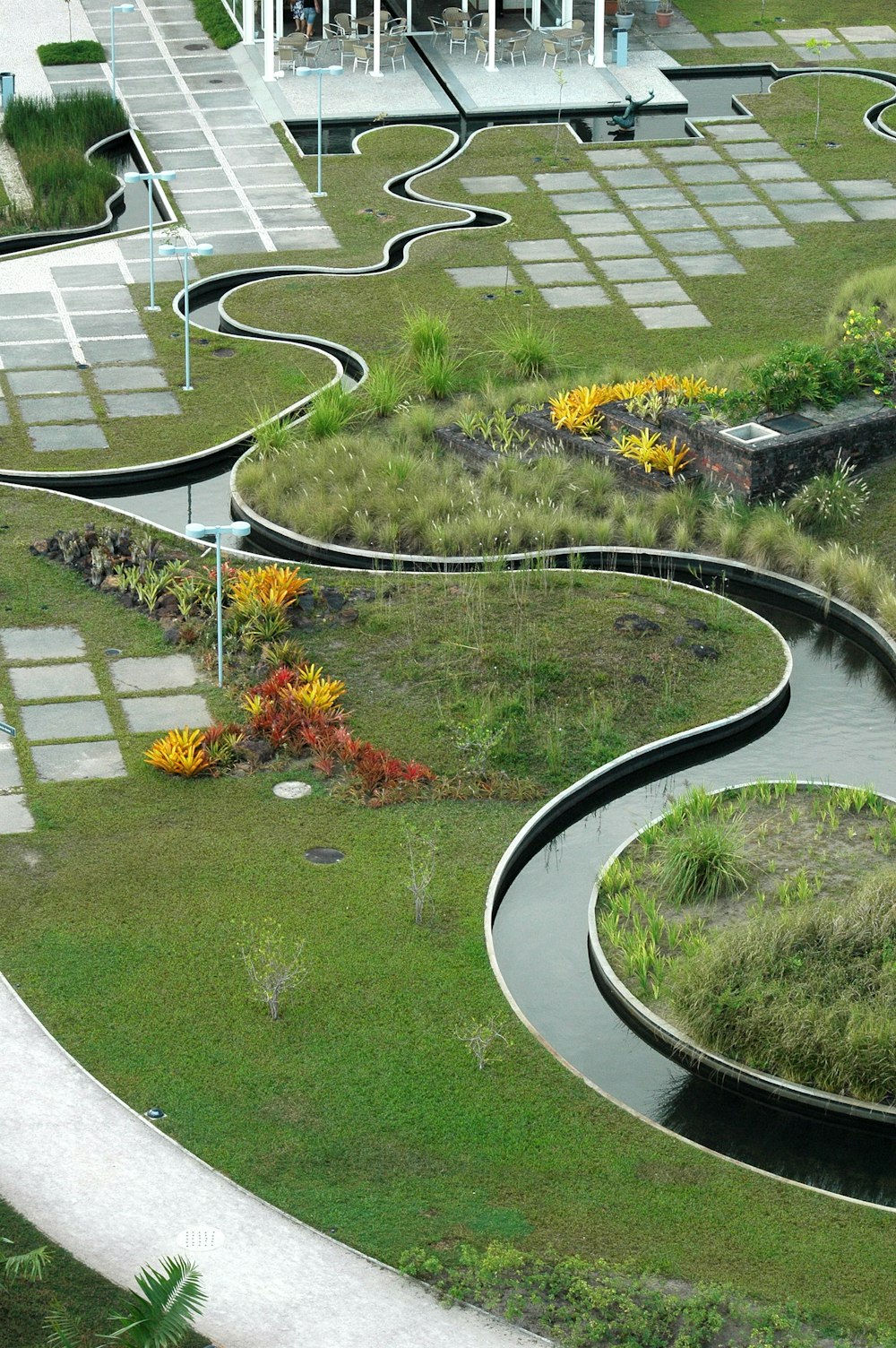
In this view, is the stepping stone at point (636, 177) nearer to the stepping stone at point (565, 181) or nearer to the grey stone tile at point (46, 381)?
the stepping stone at point (565, 181)

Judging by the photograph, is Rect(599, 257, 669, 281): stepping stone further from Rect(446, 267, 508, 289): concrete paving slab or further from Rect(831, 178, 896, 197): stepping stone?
Rect(831, 178, 896, 197): stepping stone

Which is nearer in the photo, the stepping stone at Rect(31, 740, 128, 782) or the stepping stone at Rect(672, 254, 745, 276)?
the stepping stone at Rect(31, 740, 128, 782)

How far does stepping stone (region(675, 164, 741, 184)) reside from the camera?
32.4 meters

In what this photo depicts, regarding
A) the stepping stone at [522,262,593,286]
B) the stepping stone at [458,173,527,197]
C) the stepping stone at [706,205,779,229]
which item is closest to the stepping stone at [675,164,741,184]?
the stepping stone at [706,205,779,229]

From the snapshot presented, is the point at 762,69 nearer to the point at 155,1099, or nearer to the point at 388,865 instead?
the point at 388,865

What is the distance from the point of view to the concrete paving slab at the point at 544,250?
29.5 metres

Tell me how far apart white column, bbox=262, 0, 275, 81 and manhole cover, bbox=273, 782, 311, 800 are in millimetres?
21052

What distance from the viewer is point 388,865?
651 inches

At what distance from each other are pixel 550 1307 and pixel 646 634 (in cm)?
876

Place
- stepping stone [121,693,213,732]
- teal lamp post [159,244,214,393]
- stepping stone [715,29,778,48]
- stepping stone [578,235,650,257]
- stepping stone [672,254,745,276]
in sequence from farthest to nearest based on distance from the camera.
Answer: stepping stone [715,29,778,48]
stepping stone [578,235,650,257]
stepping stone [672,254,745,276]
teal lamp post [159,244,214,393]
stepping stone [121,693,213,732]

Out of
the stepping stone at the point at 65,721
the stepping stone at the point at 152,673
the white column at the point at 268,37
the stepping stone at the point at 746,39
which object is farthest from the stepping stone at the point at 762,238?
the stepping stone at the point at 65,721

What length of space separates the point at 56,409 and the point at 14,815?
353 inches

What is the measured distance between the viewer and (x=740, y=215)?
31.1 metres

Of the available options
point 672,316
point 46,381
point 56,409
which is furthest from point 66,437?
point 672,316
